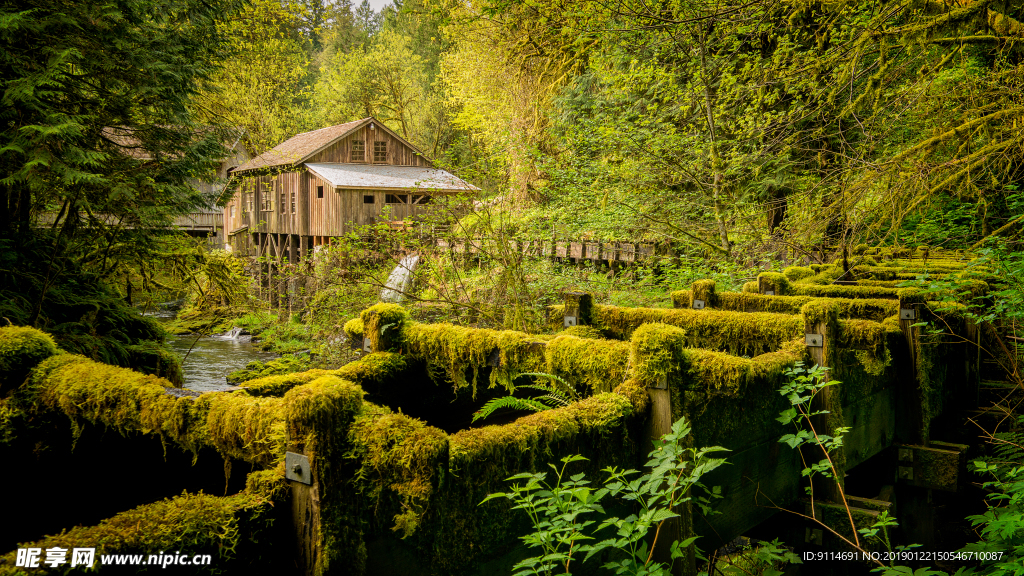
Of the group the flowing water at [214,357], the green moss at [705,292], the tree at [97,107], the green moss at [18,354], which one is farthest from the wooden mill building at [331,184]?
the green moss at [18,354]

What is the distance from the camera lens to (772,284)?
6.34m

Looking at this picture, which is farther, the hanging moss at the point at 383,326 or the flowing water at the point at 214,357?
the flowing water at the point at 214,357

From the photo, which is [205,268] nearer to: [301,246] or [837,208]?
[837,208]

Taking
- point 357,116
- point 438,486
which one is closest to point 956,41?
point 438,486

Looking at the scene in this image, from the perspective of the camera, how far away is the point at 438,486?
6.69 ft

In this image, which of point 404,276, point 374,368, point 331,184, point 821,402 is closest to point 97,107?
point 404,276

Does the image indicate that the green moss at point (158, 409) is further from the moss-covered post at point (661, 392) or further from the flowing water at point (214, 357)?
the flowing water at point (214, 357)

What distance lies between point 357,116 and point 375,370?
3865cm

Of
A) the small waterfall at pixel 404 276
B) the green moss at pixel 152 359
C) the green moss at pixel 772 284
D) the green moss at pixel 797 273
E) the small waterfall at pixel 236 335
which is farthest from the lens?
the small waterfall at pixel 236 335

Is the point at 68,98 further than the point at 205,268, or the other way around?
the point at 205,268

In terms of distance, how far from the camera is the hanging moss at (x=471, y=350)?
12.0ft

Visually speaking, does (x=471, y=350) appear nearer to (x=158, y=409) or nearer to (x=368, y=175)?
(x=158, y=409)

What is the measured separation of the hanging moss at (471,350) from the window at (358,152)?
2693cm

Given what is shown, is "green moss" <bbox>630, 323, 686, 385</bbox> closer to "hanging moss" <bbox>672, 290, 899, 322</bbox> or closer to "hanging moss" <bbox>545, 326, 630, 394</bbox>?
"hanging moss" <bbox>545, 326, 630, 394</bbox>
